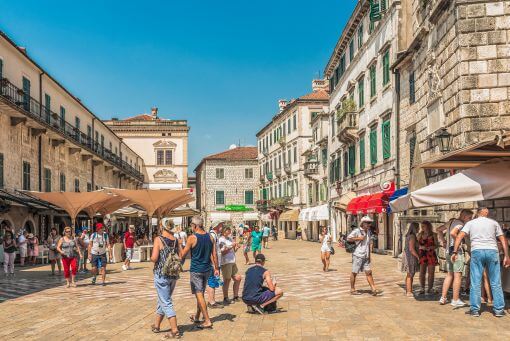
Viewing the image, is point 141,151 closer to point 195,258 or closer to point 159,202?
point 159,202

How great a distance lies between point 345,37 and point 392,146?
37.4ft

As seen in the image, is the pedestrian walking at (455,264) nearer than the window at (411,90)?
Yes

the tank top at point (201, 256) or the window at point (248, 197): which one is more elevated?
the window at point (248, 197)

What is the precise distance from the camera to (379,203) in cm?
2334

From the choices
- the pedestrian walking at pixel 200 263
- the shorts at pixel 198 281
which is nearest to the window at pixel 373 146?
the pedestrian walking at pixel 200 263

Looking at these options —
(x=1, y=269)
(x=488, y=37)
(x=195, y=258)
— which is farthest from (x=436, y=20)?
(x=1, y=269)

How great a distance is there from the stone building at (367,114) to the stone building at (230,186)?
111 ft

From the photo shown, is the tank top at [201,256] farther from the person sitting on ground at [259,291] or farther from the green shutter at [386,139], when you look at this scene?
the green shutter at [386,139]

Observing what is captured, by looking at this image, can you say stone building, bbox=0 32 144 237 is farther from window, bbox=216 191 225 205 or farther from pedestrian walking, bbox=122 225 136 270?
window, bbox=216 191 225 205

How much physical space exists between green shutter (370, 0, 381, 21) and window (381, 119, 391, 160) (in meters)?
4.80

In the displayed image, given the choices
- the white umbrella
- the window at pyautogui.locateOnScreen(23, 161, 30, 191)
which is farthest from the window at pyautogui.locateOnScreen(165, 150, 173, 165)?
the white umbrella

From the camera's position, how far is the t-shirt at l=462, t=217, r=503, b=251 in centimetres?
880

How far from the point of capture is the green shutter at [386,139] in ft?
80.7

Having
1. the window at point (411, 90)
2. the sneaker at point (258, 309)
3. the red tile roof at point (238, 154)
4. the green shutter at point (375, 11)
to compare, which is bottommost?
the sneaker at point (258, 309)
